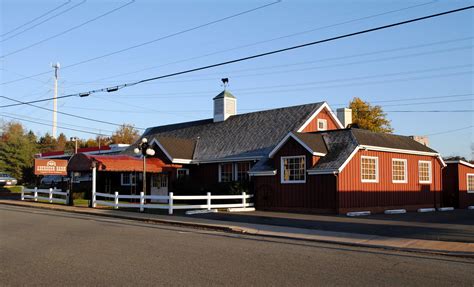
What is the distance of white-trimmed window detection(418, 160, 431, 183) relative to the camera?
2890 cm

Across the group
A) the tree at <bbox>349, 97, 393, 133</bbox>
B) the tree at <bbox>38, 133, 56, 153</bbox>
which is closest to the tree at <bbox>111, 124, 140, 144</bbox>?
the tree at <bbox>38, 133, 56, 153</bbox>

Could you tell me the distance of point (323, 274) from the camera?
9.33 metres

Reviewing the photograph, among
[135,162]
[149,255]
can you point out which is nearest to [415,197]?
[135,162]

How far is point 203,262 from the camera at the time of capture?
34.3 feet

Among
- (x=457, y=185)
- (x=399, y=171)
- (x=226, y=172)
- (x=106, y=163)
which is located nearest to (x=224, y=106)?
Result: (x=226, y=172)

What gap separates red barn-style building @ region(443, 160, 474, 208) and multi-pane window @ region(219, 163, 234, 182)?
44.6 ft

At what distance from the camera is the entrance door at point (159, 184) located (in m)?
34.3

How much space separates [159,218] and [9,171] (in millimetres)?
58745

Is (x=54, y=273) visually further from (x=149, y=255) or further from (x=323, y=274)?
(x=323, y=274)

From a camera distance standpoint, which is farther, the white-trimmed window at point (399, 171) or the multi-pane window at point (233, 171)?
the multi-pane window at point (233, 171)

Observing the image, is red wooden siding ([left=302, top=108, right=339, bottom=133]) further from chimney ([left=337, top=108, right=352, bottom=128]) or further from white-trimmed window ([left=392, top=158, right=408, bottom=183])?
white-trimmed window ([left=392, top=158, right=408, bottom=183])

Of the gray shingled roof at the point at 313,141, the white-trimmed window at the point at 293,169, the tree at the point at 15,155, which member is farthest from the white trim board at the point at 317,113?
the tree at the point at 15,155

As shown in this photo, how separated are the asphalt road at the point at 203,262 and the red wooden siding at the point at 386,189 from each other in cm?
1016

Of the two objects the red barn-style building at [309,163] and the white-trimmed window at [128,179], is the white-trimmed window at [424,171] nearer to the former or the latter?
the red barn-style building at [309,163]
